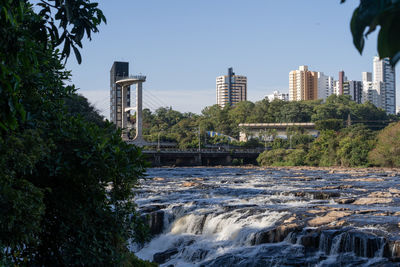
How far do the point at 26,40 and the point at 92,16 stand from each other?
1.72 m

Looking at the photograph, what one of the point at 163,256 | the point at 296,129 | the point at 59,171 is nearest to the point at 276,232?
the point at 163,256

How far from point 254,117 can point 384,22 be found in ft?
464

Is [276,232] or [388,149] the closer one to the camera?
[276,232]

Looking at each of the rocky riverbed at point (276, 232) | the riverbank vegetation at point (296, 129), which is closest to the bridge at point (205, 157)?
the riverbank vegetation at point (296, 129)

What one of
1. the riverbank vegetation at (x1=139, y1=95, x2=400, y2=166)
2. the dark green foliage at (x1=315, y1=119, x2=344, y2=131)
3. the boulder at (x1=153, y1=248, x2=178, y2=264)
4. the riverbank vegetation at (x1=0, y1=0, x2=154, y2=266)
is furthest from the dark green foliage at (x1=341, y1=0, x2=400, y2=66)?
the dark green foliage at (x1=315, y1=119, x2=344, y2=131)

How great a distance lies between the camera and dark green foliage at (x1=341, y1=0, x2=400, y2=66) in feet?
5.97

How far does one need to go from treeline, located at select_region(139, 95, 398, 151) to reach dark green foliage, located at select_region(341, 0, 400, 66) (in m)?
112

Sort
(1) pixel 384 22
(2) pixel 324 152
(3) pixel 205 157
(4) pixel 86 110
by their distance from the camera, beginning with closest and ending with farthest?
(1) pixel 384 22, (4) pixel 86 110, (2) pixel 324 152, (3) pixel 205 157

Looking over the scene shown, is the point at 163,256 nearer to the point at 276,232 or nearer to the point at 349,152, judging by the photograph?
the point at 276,232

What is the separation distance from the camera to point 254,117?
14212 centimetres

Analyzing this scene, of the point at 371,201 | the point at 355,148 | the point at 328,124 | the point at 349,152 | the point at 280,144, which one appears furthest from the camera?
the point at 280,144

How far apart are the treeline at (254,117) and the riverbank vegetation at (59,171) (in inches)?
4179

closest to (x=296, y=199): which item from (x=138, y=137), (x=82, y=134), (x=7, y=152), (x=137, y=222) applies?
(x=137, y=222)

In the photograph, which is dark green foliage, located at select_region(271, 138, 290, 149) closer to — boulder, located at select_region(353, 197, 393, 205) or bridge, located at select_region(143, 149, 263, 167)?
bridge, located at select_region(143, 149, 263, 167)
